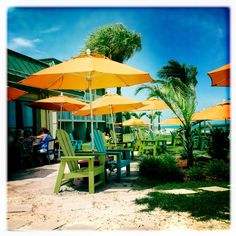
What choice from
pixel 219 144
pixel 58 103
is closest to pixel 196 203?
pixel 219 144

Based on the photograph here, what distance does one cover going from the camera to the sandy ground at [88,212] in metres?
2.97

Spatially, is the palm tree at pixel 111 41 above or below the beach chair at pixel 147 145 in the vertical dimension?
above

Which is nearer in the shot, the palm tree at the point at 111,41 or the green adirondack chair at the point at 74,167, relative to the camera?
the green adirondack chair at the point at 74,167

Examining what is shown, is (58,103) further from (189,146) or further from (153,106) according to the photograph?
(189,146)

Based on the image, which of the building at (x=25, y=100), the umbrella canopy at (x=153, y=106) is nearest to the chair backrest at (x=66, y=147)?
the building at (x=25, y=100)

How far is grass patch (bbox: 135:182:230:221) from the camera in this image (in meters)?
3.23

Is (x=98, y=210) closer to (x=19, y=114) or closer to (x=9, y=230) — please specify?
(x=9, y=230)

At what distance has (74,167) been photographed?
16.3 feet

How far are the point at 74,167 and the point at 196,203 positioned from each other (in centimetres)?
222

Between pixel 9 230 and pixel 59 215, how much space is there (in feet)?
2.07

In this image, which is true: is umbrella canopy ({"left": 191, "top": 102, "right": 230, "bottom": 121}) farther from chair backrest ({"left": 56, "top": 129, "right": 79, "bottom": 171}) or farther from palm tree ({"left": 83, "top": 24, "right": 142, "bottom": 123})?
palm tree ({"left": 83, "top": 24, "right": 142, "bottom": 123})

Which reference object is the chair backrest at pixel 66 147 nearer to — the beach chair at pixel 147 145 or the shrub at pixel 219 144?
the shrub at pixel 219 144

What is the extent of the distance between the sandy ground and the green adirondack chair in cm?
19

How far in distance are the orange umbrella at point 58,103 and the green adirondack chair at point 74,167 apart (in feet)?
14.5
